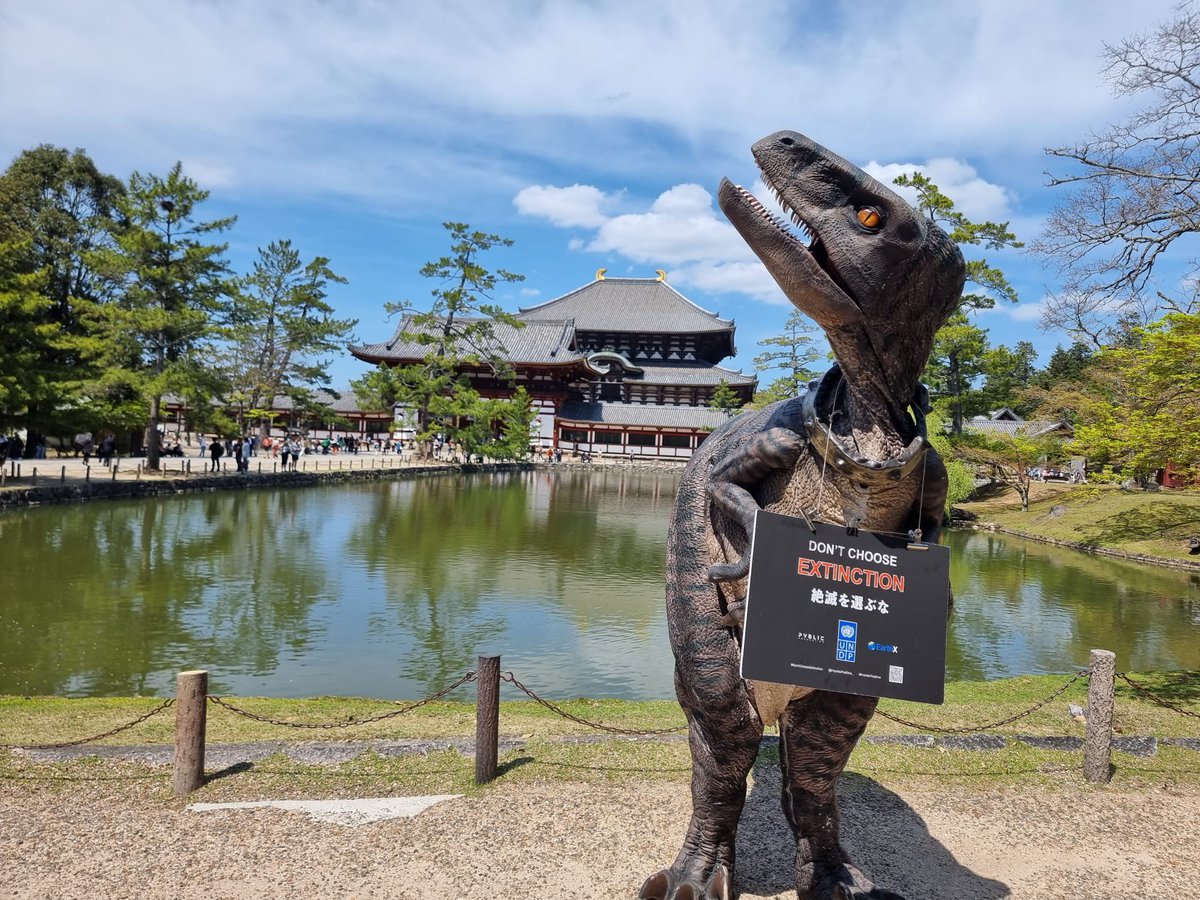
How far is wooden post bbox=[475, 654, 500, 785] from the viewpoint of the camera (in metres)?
4.79

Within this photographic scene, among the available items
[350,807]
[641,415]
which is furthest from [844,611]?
[641,415]

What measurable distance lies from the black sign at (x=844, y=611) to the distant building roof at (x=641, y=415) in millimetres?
41639

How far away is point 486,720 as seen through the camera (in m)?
4.80

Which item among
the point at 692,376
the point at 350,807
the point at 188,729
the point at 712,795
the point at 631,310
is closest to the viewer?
the point at 712,795

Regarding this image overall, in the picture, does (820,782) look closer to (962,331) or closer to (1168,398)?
(1168,398)

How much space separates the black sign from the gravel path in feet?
5.56

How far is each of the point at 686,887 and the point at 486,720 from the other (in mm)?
1881

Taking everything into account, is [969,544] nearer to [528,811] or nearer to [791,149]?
[528,811]

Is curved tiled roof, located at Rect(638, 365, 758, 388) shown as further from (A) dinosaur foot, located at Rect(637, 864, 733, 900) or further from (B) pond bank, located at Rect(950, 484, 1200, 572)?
(A) dinosaur foot, located at Rect(637, 864, 733, 900)

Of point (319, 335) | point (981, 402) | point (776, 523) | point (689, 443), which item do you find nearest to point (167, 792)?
point (776, 523)

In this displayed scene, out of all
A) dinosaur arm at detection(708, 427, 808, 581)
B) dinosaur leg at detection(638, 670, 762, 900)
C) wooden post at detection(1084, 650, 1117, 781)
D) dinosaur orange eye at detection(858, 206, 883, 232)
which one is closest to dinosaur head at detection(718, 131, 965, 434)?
dinosaur orange eye at detection(858, 206, 883, 232)

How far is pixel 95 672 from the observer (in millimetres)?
7598

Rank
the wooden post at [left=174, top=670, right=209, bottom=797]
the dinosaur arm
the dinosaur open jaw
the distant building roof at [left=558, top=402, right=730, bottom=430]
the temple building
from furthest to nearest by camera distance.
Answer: the distant building roof at [left=558, top=402, right=730, bottom=430] < the temple building < the wooden post at [left=174, top=670, right=209, bottom=797] < the dinosaur arm < the dinosaur open jaw

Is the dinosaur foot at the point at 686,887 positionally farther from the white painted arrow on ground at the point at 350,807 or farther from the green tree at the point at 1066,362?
the green tree at the point at 1066,362
